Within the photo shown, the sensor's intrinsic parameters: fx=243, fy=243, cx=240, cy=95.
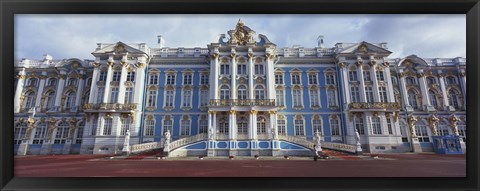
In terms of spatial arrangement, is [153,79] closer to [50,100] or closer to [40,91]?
[50,100]

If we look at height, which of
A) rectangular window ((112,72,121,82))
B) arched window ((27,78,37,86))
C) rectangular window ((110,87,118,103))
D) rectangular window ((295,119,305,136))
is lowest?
rectangular window ((295,119,305,136))

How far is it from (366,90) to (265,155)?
9.34m

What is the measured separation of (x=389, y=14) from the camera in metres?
4.94

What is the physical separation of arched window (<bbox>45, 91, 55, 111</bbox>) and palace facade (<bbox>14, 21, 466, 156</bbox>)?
4.1 inches

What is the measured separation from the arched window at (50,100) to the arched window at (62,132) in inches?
64.3

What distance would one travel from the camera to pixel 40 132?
18297 mm

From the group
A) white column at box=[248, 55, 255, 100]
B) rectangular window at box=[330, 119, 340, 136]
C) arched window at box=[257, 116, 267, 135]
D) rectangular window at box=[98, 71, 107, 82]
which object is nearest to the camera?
arched window at box=[257, 116, 267, 135]

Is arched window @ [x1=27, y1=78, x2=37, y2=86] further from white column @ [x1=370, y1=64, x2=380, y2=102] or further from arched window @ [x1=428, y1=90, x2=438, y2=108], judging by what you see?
arched window @ [x1=428, y1=90, x2=438, y2=108]

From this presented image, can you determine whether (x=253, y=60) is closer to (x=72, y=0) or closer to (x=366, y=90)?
(x=366, y=90)

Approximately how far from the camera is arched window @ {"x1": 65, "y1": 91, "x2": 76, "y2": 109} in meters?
18.9

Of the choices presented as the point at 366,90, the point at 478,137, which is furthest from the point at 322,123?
the point at 478,137

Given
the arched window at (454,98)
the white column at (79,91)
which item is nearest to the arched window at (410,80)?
the arched window at (454,98)

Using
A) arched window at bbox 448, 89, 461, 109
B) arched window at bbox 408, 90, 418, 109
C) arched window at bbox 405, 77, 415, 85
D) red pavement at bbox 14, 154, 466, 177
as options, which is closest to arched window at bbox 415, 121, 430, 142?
arched window at bbox 408, 90, 418, 109

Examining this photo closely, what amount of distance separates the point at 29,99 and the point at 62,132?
3487 mm
